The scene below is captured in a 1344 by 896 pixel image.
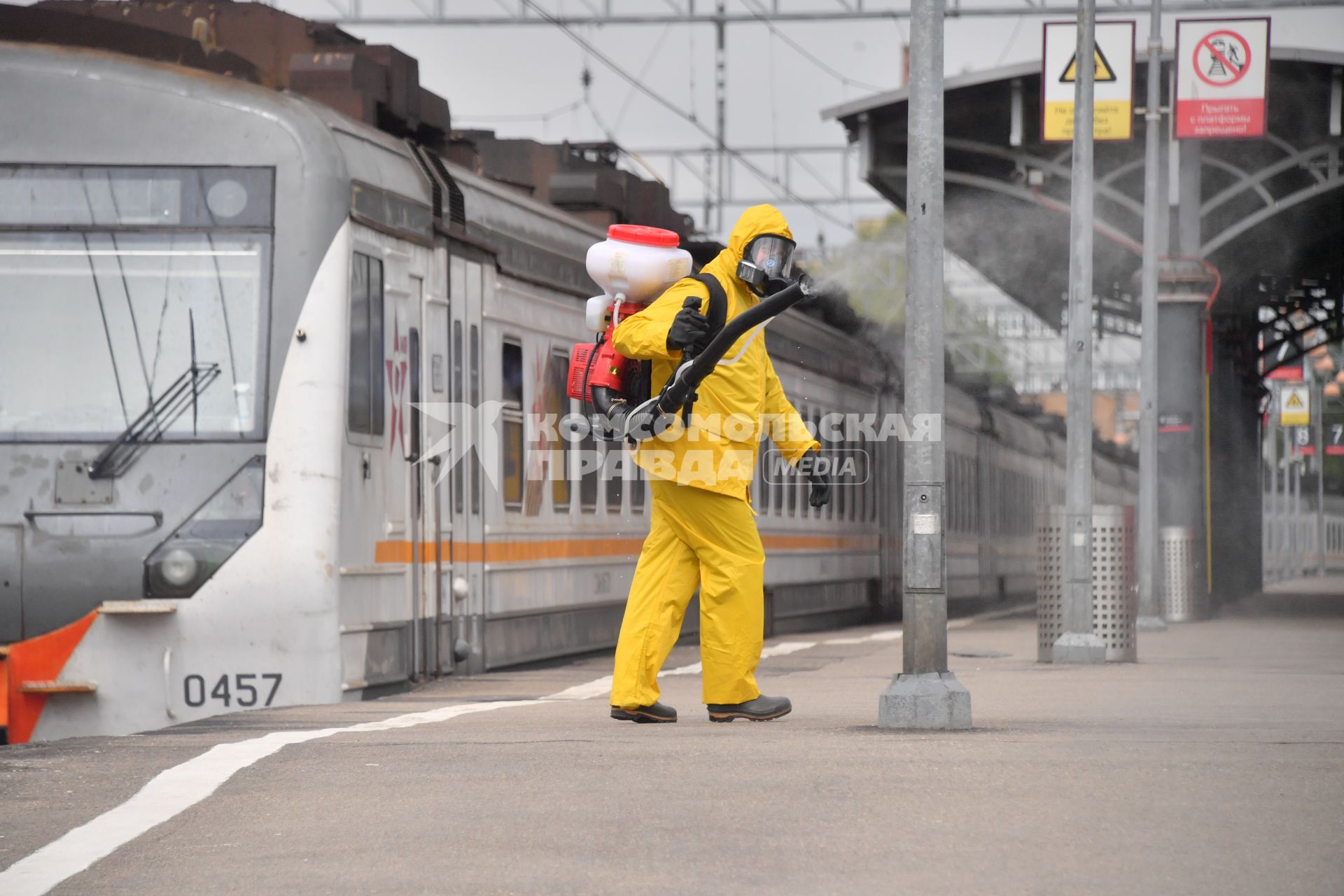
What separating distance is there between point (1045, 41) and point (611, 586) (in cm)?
891

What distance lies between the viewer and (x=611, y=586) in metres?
13.6

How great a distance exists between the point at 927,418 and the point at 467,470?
4103mm

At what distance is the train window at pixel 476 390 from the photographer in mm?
11180

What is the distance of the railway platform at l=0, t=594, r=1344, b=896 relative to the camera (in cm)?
449

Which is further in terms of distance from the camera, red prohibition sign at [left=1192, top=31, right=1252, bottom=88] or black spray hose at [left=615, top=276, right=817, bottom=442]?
red prohibition sign at [left=1192, top=31, right=1252, bottom=88]

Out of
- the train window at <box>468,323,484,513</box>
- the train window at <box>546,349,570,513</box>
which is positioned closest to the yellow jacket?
the train window at <box>468,323,484,513</box>

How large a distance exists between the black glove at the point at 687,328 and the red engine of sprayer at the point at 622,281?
1.41 ft

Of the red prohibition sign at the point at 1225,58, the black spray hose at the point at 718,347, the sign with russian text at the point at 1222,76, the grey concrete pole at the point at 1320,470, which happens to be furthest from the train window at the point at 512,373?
the grey concrete pole at the point at 1320,470

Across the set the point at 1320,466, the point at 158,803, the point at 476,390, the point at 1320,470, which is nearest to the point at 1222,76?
the point at 476,390

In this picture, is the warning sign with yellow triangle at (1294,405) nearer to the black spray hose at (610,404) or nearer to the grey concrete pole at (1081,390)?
the grey concrete pole at (1081,390)

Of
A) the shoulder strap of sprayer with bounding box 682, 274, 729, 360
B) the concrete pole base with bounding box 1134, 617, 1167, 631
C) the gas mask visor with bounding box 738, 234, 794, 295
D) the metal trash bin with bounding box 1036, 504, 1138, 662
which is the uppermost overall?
the gas mask visor with bounding box 738, 234, 794, 295

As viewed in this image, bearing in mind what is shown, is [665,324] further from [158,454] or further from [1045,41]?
[1045,41]

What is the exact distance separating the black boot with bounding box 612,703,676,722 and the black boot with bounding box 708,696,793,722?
0.53ft

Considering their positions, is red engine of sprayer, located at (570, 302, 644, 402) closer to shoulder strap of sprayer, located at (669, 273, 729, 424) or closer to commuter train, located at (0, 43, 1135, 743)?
shoulder strap of sprayer, located at (669, 273, 729, 424)
